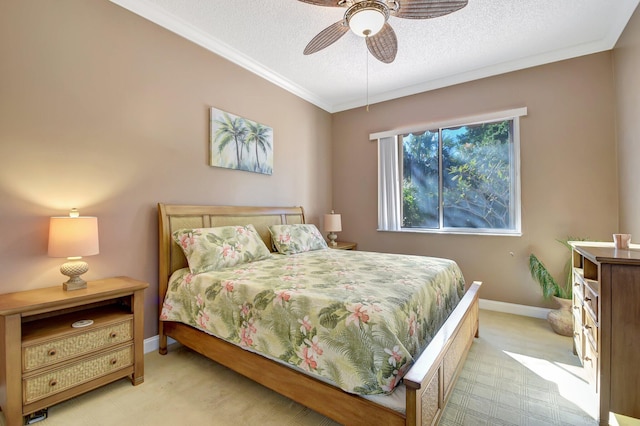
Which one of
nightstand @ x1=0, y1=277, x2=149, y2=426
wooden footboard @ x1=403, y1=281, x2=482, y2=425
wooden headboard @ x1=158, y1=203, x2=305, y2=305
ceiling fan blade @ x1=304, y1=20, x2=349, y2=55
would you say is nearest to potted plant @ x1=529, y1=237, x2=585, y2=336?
wooden footboard @ x1=403, y1=281, x2=482, y2=425

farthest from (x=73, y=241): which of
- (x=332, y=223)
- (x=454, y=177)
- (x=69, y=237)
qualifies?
(x=454, y=177)

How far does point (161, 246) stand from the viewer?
7.95 feet

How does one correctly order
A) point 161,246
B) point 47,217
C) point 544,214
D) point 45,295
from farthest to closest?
point 544,214, point 161,246, point 47,217, point 45,295

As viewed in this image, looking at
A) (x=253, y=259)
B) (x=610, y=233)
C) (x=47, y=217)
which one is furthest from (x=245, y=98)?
(x=610, y=233)

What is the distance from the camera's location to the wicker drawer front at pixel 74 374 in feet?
5.17

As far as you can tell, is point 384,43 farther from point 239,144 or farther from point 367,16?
point 239,144

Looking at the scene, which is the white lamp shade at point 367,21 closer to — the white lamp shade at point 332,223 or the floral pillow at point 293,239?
the floral pillow at point 293,239

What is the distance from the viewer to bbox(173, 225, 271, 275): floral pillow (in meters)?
2.29

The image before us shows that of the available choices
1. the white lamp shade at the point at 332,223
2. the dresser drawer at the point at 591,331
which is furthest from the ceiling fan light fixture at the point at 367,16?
the white lamp shade at the point at 332,223

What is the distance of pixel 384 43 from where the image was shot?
2215mm

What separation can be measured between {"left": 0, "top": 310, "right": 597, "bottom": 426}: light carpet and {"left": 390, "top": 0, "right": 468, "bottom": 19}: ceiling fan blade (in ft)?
8.11

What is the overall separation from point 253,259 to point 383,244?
7.56ft

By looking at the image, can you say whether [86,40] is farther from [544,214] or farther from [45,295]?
[544,214]

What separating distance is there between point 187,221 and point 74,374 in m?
1.31
